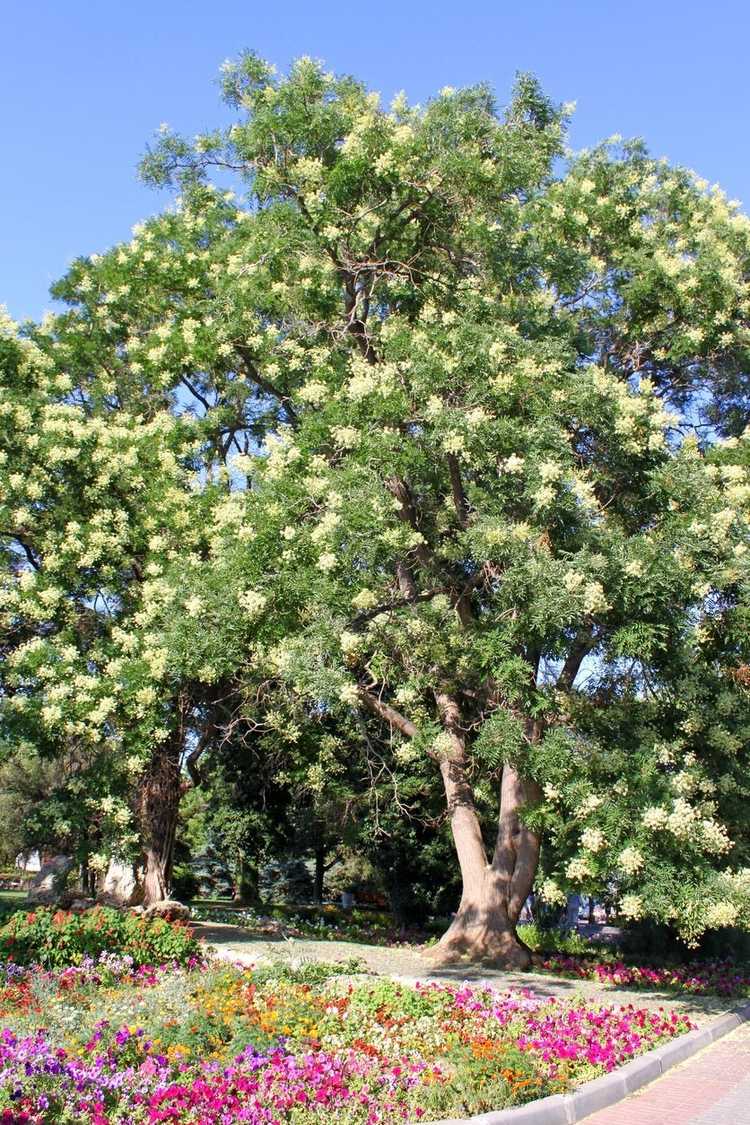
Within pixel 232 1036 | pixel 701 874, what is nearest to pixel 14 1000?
pixel 232 1036

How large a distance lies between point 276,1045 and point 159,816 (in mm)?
8956

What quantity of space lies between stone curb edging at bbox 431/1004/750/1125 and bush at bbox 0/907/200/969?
15.4 ft

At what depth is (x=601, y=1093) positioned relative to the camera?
6.20 metres

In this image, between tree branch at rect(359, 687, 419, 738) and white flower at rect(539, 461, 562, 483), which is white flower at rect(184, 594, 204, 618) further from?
white flower at rect(539, 461, 562, 483)

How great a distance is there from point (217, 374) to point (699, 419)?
7865mm

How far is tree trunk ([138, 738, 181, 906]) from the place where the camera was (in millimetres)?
14219

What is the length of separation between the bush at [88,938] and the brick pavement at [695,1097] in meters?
4.86

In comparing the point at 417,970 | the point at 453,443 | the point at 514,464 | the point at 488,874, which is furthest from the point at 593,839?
the point at 488,874

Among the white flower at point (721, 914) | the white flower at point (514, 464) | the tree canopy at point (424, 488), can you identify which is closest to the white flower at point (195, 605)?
the tree canopy at point (424, 488)

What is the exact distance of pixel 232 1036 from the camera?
6.41m

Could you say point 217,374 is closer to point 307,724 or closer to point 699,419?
point 307,724

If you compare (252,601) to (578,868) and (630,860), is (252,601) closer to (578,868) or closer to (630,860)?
(578,868)

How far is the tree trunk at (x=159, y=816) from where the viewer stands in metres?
14.2

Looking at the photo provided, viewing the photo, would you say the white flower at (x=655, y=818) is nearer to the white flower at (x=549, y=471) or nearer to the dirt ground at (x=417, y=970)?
the dirt ground at (x=417, y=970)
